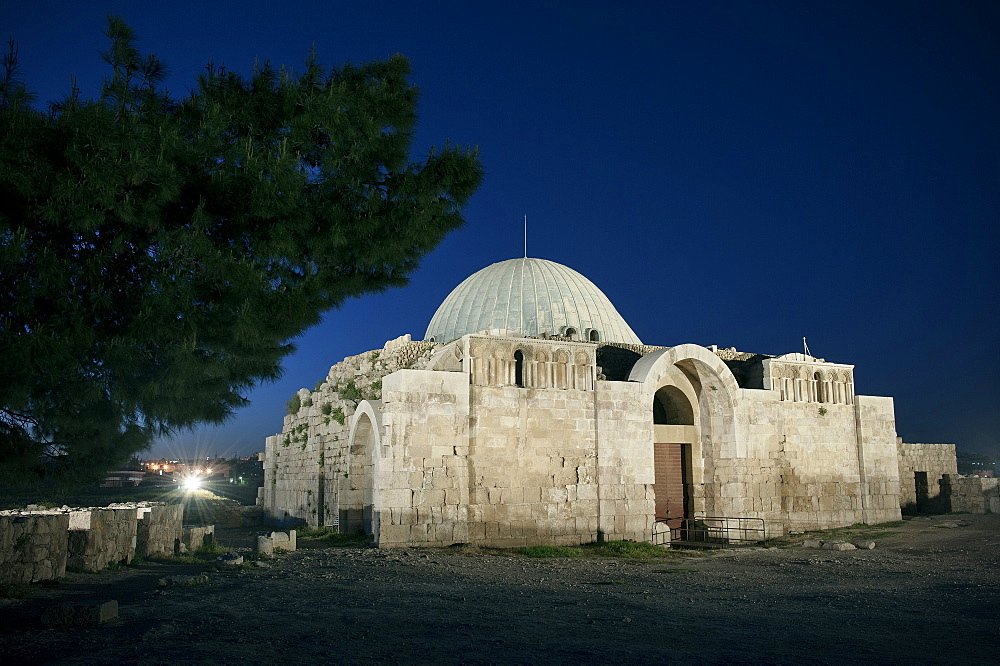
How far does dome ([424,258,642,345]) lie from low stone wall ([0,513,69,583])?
13812 mm

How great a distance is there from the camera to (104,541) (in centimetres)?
1123

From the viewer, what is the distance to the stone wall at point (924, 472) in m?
23.6

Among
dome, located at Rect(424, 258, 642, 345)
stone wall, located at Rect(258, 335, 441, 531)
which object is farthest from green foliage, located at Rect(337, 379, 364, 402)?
dome, located at Rect(424, 258, 642, 345)

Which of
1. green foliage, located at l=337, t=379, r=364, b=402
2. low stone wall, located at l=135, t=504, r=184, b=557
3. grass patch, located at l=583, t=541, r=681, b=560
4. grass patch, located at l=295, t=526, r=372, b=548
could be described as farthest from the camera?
green foliage, located at l=337, t=379, r=364, b=402

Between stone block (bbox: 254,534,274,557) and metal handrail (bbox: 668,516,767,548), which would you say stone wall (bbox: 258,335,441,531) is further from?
metal handrail (bbox: 668,516,767,548)

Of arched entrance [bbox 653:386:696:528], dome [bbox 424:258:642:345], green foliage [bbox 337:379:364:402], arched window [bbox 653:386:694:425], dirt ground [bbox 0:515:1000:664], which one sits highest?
dome [bbox 424:258:642:345]

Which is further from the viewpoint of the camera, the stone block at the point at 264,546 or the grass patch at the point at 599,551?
the grass patch at the point at 599,551

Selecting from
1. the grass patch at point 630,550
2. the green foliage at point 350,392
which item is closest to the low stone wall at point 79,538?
the green foliage at point 350,392

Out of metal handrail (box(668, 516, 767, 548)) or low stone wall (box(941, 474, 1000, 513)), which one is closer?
metal handrail (box(668, 516, 767, 548))

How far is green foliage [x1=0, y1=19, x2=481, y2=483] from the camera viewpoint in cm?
640

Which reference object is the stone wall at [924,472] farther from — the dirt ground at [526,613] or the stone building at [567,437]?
the dirt ground at [526,613]

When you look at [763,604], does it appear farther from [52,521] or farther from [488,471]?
[52,521]

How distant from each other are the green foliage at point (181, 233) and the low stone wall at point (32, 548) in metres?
1.80

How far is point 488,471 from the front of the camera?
15.2 metres
